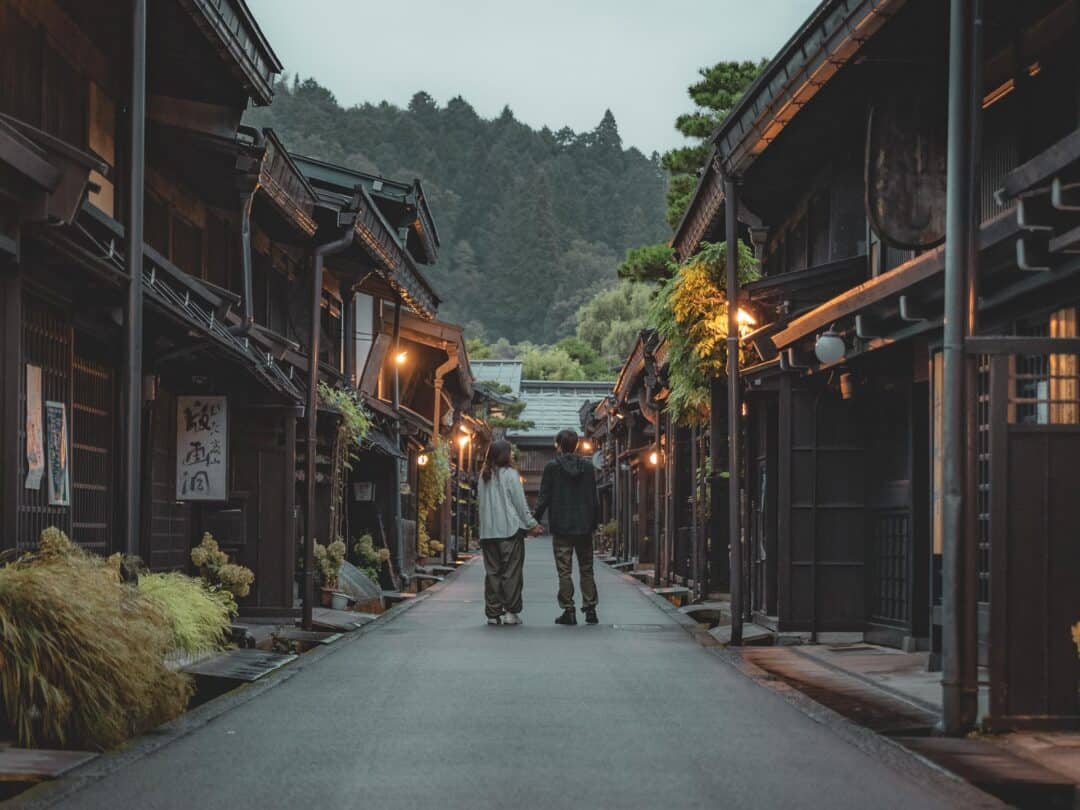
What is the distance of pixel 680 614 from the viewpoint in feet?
72.5

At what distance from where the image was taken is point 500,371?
89438mm

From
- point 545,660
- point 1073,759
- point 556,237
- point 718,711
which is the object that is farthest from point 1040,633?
point 556,237

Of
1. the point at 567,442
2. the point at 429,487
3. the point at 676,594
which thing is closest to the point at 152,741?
the point at 567,442

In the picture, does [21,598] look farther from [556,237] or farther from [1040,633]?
[556,237]

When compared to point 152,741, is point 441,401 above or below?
above

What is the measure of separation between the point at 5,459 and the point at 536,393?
7799cm

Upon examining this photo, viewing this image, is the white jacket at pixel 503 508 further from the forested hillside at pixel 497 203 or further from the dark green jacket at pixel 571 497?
the forested hillside at pixel 497 203

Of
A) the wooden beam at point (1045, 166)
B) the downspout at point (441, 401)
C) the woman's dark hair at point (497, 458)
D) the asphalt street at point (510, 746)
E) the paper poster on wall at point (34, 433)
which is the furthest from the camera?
the downspout at point (441, 401)

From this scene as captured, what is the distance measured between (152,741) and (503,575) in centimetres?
1028

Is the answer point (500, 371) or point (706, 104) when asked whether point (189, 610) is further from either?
point (500, 371)

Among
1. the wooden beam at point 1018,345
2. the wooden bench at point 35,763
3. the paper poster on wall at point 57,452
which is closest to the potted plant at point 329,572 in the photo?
the paper poster on wall at point 57,452

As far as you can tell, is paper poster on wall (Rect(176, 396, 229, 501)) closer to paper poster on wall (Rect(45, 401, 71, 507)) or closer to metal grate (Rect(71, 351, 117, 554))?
metal grate (Rect(71, 351, 117, 554))

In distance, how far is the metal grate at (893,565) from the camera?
52.4 ft

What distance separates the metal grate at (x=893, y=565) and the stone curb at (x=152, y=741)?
6129 millimetres
